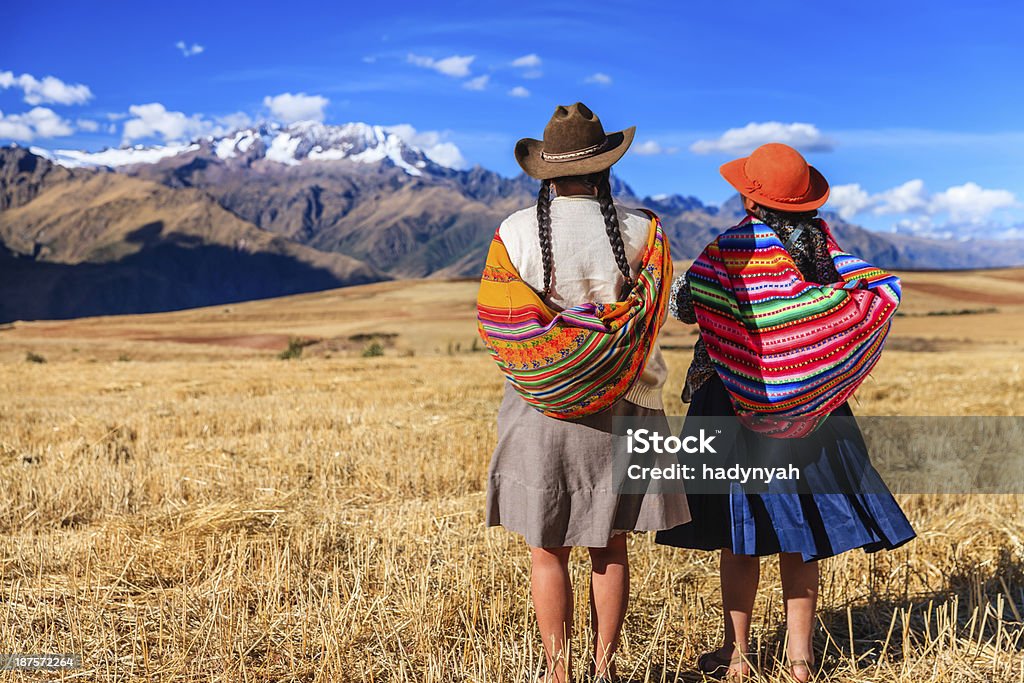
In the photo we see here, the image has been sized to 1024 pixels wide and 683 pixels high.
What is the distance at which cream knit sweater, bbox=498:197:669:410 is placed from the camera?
10.4ft

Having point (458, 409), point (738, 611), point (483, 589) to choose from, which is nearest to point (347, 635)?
point (483, 589)

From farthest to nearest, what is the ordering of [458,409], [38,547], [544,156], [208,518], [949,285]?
[949,285] → [458,409] → [208,518] → [38,547] → [544,156]

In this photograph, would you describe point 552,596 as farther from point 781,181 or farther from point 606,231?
point 781,181

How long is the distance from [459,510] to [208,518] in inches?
68.6

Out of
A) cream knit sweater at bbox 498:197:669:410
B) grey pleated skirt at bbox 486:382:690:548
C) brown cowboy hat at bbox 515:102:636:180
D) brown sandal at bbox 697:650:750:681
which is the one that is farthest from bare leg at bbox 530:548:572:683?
brown cowboy hat at bbox 515:102:636:180

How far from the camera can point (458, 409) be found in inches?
454

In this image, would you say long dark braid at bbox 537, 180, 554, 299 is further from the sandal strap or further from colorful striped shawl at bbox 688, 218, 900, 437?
the sandal strap

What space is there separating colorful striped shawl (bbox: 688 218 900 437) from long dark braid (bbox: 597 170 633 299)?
1.27ft

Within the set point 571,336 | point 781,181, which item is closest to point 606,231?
point 571,336

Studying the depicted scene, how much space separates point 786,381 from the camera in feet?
10.7

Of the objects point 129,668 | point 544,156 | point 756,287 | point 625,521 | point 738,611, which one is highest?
point 544,156

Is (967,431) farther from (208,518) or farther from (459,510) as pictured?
(208,518)

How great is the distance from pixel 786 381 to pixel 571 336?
35.9 inches

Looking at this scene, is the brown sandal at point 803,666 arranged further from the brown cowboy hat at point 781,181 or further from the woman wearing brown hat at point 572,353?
the brown cowboy hat at point 781,181
